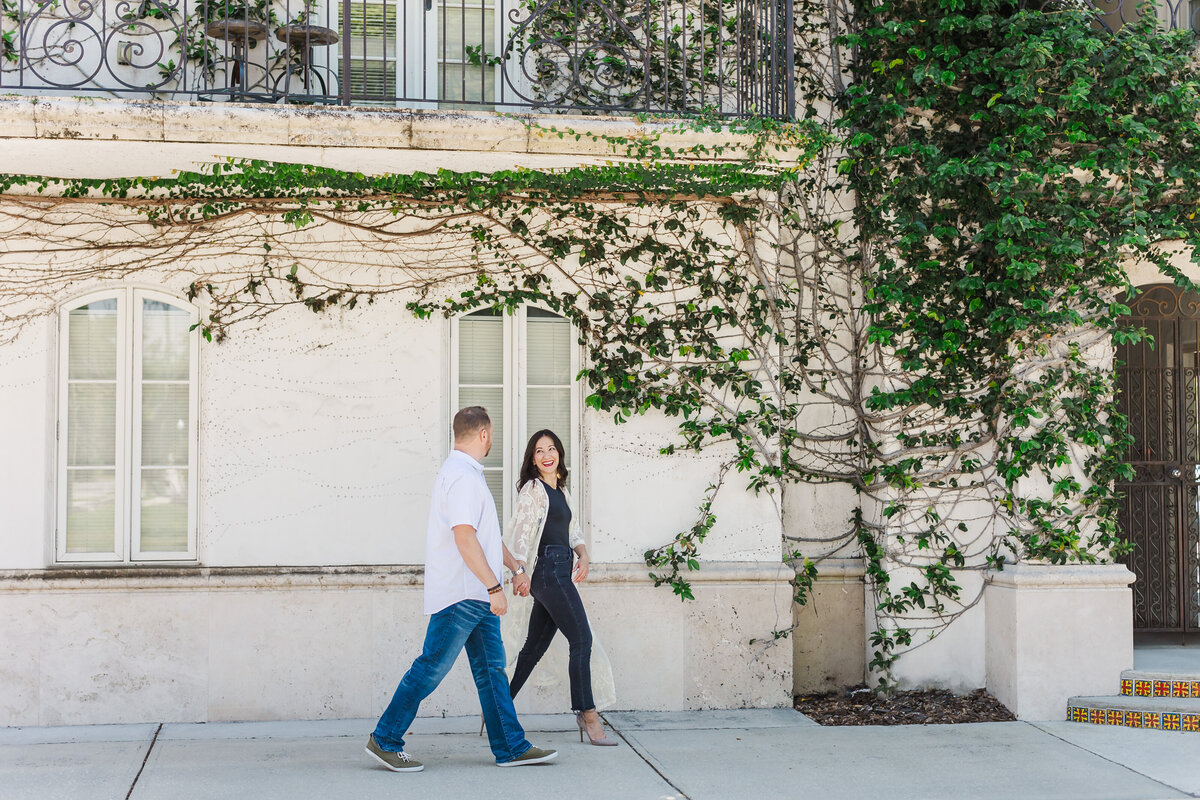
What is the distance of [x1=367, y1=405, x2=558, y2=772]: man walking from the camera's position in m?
5.82

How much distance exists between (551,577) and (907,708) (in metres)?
2.80

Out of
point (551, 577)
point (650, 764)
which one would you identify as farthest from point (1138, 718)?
point (551, 577)

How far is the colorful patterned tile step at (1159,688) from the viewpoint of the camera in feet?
24.0

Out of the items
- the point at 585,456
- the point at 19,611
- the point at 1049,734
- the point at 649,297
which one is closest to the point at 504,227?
the point at 649,297

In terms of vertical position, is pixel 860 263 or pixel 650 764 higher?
pixel 860 263

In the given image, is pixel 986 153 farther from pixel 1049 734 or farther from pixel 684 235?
pixel 1049 734

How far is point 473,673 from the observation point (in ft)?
19.6

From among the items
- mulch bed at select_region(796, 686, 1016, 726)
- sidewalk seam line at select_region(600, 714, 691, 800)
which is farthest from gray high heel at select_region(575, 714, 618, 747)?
mulch bed at select_region(796, 686, 1016, 726)

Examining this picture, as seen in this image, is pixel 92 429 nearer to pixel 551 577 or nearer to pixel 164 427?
pixel 164 427

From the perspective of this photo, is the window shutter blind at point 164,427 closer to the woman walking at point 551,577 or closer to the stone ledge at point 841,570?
the woman walking at point 551,577

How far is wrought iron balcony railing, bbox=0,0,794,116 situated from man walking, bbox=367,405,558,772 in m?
2.41

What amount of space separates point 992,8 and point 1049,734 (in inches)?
177

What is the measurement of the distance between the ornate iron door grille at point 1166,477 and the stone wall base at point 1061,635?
112 centimetres

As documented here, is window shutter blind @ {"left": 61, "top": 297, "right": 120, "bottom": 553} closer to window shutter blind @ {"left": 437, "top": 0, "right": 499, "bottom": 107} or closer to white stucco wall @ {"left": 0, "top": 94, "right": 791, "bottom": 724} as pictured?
white stucco wall @ {"left": 0, "top": 94, "right": 791, "bottom": 724}
